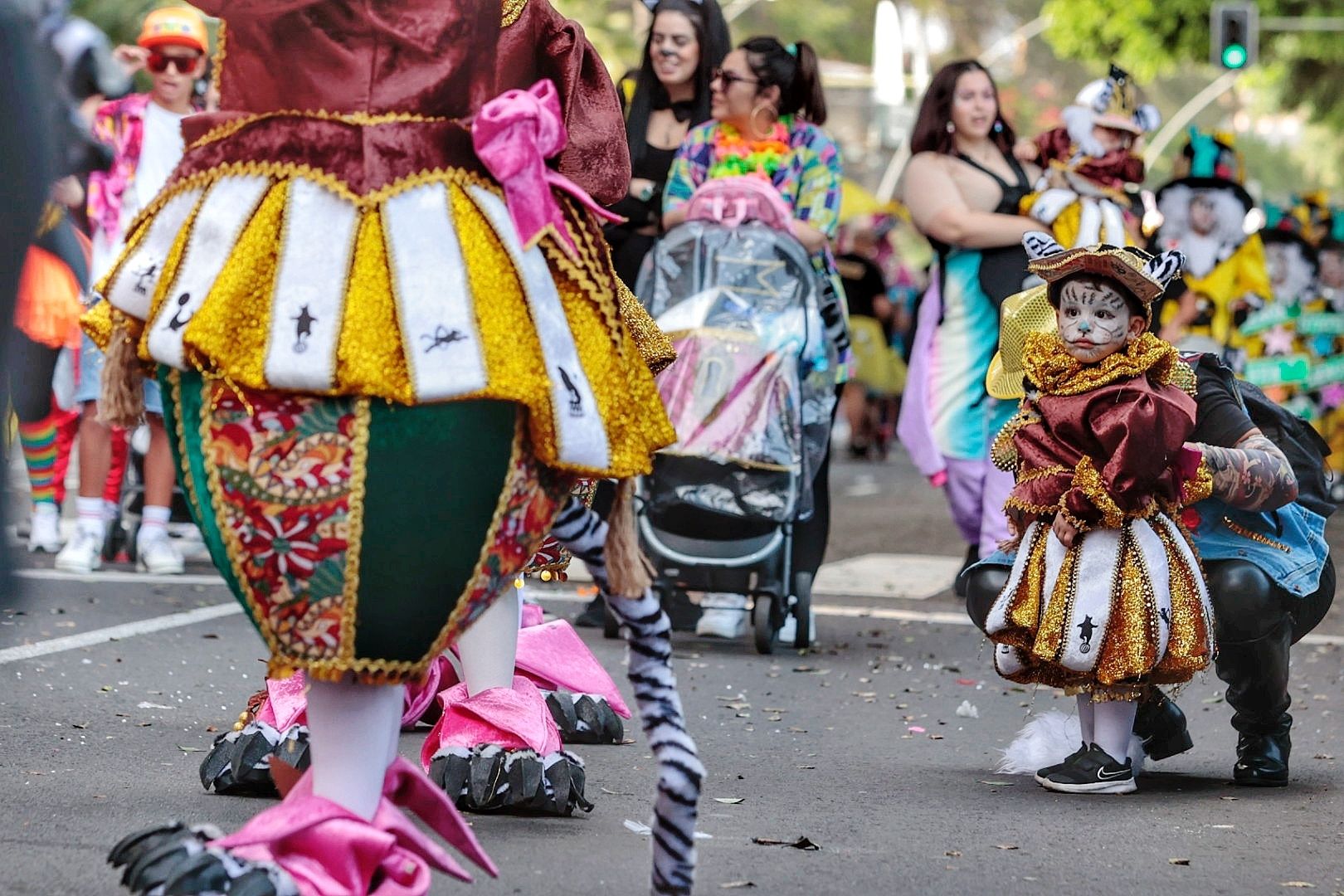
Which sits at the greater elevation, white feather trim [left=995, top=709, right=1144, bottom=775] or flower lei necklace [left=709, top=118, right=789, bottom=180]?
flower lei necklace [left=709, top=118, right=789, bottom=180]

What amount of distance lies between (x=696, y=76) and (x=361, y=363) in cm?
507

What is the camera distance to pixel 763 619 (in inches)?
297

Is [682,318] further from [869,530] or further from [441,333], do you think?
[869,530]

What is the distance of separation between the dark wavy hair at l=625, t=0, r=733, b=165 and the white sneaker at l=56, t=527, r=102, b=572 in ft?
9.36

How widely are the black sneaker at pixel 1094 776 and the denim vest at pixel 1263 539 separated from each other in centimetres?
53

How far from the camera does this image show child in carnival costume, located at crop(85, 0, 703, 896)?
11.2 feet

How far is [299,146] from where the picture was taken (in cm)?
348

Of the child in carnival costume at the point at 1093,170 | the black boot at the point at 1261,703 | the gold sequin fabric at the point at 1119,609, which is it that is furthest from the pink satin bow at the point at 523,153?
the child in carnival costume at the point at 1093,170

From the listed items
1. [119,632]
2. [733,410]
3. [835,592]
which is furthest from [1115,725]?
[835,592]

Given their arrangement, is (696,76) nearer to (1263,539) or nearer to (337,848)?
(1263,539)

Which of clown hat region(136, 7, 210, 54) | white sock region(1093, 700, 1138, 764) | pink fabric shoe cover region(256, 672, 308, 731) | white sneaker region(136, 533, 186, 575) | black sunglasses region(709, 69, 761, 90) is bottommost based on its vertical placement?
white sneaker region(136, 533, 186, 575)

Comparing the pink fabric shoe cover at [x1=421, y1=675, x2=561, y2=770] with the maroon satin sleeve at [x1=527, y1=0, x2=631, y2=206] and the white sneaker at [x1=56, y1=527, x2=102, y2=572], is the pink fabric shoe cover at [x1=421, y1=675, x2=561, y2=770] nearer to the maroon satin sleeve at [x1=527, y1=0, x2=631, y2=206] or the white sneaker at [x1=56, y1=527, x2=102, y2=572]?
the maroon satin sleeve at [x1=527, y1=0, x2=631, y2=206]

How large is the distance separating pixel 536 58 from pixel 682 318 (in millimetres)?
3735

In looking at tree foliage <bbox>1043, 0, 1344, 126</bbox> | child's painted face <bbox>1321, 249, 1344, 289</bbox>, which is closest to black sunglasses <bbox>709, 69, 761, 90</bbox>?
child's painted face <bbox>1321, 249, 1344, 289</bbox>
